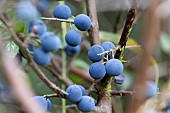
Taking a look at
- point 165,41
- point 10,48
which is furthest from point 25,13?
point 165,41

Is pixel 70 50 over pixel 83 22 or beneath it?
beneath

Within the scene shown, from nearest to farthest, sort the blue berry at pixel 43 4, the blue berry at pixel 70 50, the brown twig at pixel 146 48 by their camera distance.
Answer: the brown twig at pixel 146 48 → the blue berry at pixel 70 50 → the blue berry at pixel 43 4

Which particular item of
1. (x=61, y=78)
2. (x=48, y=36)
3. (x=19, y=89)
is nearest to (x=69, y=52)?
(x=61, y=78)

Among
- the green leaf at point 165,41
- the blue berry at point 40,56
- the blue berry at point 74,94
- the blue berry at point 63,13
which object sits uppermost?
the blue berry at point 63,13

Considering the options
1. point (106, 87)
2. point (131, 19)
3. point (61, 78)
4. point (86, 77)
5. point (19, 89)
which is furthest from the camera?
point (86, 77)

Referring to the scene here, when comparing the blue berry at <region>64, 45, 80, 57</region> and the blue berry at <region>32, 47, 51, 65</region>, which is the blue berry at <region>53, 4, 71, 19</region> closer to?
the blue berry at <region>32, 47, 51, 65</region>

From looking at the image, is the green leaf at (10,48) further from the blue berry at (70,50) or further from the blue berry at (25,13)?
the blue berry at (70,50)

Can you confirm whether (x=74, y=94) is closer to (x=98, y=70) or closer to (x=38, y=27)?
(x=98, y=70)

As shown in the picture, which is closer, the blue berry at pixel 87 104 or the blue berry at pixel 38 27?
the blue berry at pixel 87 104

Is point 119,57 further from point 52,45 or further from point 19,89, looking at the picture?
point 19,89

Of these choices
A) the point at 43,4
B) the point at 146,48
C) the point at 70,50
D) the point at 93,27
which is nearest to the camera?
the point at 146,48

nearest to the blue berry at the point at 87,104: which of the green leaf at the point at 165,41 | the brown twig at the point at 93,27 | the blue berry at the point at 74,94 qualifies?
the blue berry at the point at 74,94
